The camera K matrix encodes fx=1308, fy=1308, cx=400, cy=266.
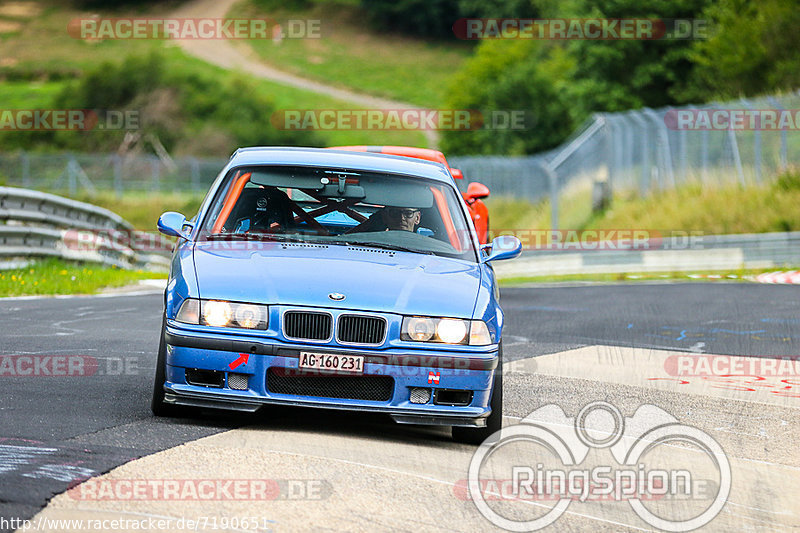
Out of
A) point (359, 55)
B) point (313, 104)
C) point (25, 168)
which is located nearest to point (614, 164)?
point (25, 168)

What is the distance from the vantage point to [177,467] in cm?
564

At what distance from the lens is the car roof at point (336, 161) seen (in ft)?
26.6

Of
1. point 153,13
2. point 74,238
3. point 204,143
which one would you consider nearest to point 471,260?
point 74,238

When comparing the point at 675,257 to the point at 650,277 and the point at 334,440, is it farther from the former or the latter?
the point at 334,440

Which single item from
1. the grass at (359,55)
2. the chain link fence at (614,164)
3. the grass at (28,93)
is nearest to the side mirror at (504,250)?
the chain link fence at (614,164)

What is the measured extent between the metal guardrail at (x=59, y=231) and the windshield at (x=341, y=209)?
356 inches

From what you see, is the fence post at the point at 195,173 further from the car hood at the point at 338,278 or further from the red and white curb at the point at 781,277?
the car hood at the point at 338,278

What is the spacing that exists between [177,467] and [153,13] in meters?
126

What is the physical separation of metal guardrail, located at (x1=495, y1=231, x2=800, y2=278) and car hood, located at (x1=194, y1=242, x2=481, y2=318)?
16.1 m

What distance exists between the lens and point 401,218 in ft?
26.2

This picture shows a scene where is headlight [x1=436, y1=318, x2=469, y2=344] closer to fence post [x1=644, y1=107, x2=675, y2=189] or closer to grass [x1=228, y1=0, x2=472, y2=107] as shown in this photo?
fence post [x1=644, y1=107, x2=675, y2=189]

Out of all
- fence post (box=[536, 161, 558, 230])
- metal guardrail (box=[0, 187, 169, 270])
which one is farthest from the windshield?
fence post (box=[536, 161, 558, 230])

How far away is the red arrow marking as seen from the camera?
6.53 metres

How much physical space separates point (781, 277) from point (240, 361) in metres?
15.8
